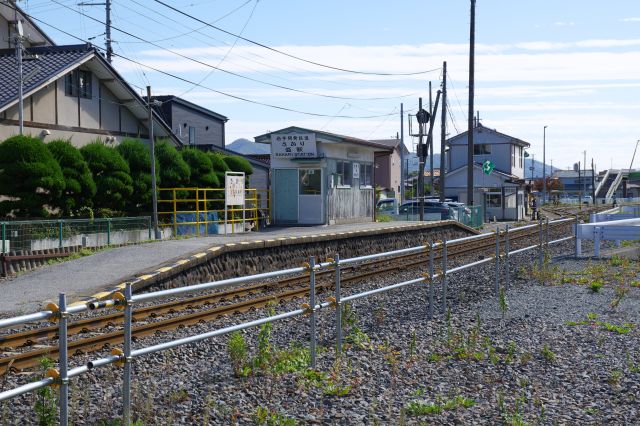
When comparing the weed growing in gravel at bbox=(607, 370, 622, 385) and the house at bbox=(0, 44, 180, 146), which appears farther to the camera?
the house at bbox=(0, 44, 180, 146)

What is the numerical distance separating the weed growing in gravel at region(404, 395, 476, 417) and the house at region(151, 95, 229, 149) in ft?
141

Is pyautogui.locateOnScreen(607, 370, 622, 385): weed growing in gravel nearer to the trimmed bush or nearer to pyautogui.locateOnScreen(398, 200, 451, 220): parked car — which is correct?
the trimmed bush

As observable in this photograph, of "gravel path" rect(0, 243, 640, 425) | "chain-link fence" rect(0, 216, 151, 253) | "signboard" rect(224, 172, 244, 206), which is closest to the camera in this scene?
"gravel path" rect(0, 243, 640, 425)

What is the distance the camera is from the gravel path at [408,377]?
646 centimetres

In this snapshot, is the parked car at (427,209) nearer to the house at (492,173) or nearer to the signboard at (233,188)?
the house at (492,173)

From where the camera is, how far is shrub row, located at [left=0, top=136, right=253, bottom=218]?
A: 20641 mm

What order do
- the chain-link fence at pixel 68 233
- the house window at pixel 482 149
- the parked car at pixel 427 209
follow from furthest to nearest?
the house window at pixel 482 149 → the parked car at pixel 427 209 → the chain-link fence at pixel 68 233

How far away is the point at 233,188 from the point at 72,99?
6.16 metres

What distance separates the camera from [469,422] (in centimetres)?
639

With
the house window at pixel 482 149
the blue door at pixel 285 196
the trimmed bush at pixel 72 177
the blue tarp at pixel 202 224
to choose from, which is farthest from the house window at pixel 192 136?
the trimmed bush at pixel 72 177

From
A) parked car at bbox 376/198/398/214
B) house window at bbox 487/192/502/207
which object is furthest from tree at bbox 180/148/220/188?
house window at bbox 487/192/502/207

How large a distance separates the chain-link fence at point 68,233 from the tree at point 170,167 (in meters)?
4.67

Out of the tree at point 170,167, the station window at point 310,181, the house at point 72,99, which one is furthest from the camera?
the station window at point 310,181

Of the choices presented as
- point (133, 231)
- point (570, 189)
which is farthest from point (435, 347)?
point (570, 189)
